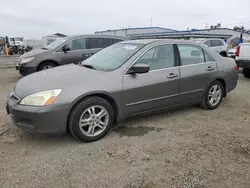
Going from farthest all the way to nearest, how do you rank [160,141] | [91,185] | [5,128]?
[5,128] → [160,141] → [91,185]

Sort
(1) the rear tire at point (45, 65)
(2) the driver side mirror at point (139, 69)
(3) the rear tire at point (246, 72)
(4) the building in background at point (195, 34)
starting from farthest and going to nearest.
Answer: (4) the building in background at point (195, 34)
(3) the rear tire at point (246, 72)
(1) the rear tire at point (45, 65)
(2) the driver side mirror at point (139, 69)

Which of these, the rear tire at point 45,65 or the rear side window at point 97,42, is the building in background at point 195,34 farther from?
the rear tire at point 45,65

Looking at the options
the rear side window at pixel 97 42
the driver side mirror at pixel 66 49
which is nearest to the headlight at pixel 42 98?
the driver side mirror at pixel 66 49

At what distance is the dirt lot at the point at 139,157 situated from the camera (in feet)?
8.66

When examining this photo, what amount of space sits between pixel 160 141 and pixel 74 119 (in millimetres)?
1327

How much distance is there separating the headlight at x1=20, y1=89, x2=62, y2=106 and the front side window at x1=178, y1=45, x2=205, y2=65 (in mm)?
2432

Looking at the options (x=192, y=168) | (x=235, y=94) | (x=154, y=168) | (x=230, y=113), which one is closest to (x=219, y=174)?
(x=192, y=168)

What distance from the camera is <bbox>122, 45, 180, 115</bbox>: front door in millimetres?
3760

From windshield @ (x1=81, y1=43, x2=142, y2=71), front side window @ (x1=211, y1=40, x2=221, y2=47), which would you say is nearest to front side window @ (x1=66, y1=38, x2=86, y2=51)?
windshield @ (x1=81, y1=43, x2=142, y2=71)

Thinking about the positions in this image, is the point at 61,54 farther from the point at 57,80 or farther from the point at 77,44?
the point at 57,80

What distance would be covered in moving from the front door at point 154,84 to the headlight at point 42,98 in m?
1.06

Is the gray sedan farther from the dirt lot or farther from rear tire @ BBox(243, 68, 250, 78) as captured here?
rear tire @ BBox(243, 68, 250, 78)

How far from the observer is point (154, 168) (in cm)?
287

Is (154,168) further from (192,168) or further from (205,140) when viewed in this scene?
(205,140)
